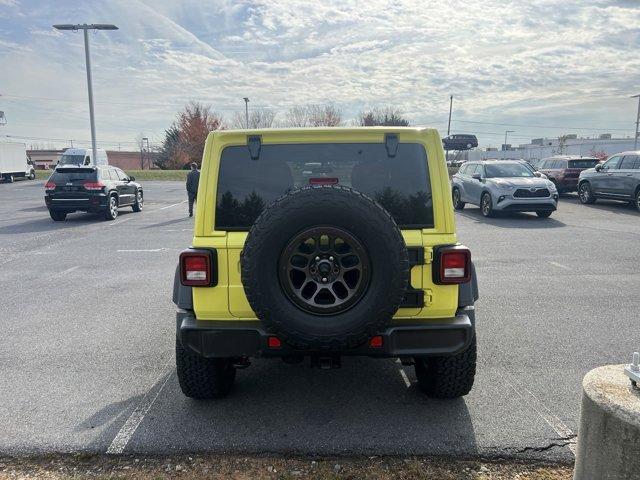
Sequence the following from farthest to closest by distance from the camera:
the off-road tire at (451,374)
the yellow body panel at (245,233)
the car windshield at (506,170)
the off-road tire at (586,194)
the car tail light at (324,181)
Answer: the off-road tire at (586,194)
the car windshield at (506,170)
the off-road tire at (451,374)
the car tail light at (324,181)
the yellow body panel at (245,233)

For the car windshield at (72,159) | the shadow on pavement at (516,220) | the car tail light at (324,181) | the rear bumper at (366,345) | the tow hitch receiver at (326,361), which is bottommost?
the shadow on pavement at (516,220)

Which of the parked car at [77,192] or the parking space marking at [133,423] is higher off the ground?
the parked car at [77,192]

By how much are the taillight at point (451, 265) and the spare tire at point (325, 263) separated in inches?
15.3

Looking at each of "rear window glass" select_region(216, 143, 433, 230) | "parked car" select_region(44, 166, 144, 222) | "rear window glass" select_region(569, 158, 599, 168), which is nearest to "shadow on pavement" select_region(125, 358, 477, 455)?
"rear window glass" select_region(216, 143, 433, 230)

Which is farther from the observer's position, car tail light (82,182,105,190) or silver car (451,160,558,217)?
car tail light (82,182,105,190)

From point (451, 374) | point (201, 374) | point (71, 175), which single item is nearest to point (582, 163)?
point (71, 175)

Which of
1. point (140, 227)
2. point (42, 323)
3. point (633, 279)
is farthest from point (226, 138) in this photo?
point (140, 227)

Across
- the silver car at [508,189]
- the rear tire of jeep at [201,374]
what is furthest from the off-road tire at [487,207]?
the rear tire of jeep at [201,374]

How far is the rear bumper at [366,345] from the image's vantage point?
2865 mm

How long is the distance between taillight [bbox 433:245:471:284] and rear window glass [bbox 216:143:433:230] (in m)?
0.21

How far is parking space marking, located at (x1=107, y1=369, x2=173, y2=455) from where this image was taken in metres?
2.95

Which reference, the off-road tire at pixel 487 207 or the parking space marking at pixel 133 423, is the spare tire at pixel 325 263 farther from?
the off-road tire at pixel 487 207

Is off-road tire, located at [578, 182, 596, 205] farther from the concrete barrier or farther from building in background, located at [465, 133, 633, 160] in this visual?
building in background, located at [465, 133, 633, 160]

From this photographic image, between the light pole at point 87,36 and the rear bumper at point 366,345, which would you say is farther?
the light pole at point 87,36
